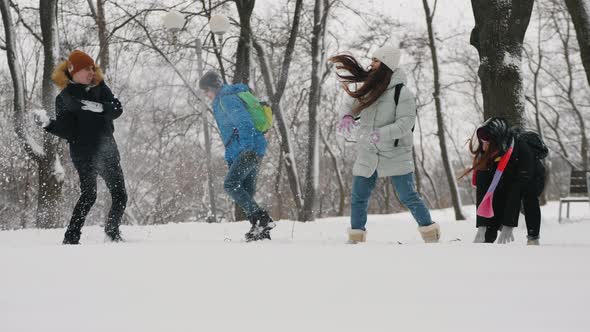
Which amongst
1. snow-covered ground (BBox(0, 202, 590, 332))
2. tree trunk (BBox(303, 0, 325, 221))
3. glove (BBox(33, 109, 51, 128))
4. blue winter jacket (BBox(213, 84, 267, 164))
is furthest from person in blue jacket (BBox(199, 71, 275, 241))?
tree trunk (BBox(303, 0, 325, 221))

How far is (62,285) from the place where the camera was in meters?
2.36

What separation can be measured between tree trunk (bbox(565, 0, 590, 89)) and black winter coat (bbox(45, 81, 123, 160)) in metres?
A: 5.51

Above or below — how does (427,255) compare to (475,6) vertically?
below

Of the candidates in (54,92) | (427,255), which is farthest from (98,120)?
(54,92)

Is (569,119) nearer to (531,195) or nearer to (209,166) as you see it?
(209,166)

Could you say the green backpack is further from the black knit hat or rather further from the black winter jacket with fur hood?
the black winter jacket with fur hood

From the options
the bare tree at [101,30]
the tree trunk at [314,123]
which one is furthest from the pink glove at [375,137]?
the bare tree at [101,30]

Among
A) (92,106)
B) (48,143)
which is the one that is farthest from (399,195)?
(48,143)

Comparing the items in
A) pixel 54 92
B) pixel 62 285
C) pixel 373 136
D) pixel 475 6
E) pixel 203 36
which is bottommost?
pixel 62 285

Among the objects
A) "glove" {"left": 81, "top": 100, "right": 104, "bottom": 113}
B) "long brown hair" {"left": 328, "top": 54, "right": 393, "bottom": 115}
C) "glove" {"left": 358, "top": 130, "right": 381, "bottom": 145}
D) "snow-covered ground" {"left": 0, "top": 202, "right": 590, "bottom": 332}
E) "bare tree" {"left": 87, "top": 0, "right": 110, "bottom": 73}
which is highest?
"bare tree" {"left": 87, "top": 0, "right": 110, "bottom": 73}

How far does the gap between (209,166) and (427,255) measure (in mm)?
10467

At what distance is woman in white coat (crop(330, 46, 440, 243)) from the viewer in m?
4.51

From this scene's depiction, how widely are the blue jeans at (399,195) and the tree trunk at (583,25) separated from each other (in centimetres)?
346

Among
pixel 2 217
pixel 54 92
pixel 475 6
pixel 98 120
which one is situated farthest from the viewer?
pixel 2 217
